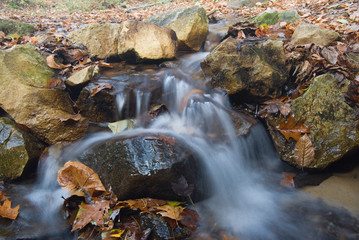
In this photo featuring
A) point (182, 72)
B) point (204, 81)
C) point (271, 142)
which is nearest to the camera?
point (271, 142)

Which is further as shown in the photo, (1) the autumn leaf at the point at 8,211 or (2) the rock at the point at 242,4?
(2) the rock at the point at 242,4

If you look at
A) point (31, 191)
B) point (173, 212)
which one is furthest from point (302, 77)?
point (31, 191)

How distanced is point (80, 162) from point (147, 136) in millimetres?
837

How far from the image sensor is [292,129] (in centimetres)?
293

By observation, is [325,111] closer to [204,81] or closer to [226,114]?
[226,114]

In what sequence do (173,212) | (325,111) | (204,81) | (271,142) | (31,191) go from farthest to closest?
(204,81) → (271,142) → (325,111) → (31,191) → (173,212)

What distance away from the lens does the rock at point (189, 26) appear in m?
4.84

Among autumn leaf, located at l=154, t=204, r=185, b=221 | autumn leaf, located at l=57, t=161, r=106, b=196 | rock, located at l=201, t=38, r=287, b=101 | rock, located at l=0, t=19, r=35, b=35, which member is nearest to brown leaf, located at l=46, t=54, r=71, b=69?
autumn leaf, located at l=57, t=161, r=106, b=196

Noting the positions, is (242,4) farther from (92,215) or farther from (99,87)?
Answer: (92,215)

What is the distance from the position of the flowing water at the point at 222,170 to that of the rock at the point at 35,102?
318 mm

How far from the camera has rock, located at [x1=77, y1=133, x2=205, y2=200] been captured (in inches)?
90.9

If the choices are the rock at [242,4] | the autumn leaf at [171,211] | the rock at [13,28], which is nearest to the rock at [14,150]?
the autumn leaf at [171,211]

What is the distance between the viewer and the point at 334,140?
2750 mm

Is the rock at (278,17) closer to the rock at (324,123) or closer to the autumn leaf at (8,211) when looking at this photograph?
the rock at (324,123)
